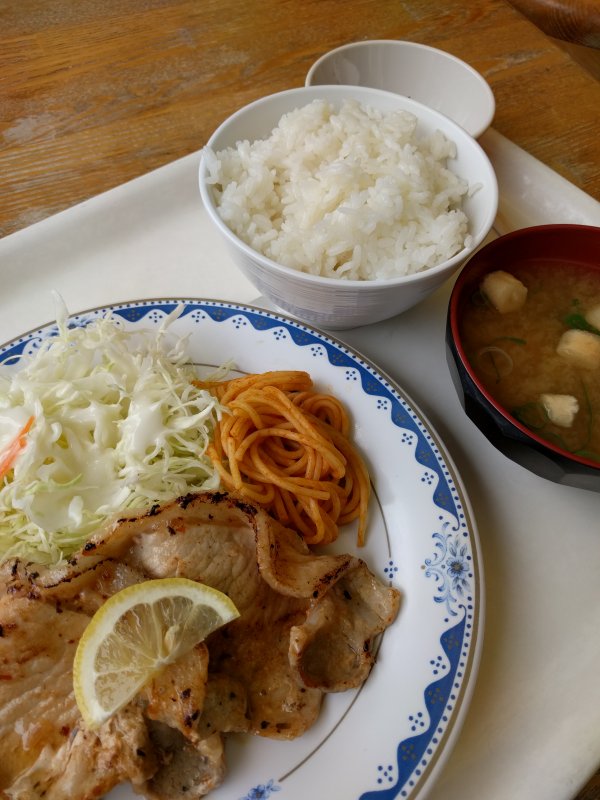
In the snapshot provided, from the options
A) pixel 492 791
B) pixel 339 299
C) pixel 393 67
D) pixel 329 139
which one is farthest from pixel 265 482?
pixel 393 67

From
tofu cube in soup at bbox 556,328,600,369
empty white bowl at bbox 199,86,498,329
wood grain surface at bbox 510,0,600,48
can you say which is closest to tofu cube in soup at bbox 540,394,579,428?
tofu cube in soup at bbox 556,328,600,369

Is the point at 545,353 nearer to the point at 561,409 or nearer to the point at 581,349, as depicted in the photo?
the point at 581,349

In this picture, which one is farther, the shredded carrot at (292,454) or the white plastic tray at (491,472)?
the shredded carrot at (292,454)

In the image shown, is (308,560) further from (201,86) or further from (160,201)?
(201,86)

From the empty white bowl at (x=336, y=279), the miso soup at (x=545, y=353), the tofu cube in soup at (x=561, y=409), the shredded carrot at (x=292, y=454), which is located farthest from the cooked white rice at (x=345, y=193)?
the tofu cube in soup at (x=561, y=409)

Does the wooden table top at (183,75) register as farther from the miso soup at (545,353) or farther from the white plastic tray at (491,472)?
the miso soup at (545,353)

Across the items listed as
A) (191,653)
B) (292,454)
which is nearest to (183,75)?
(292,454)
